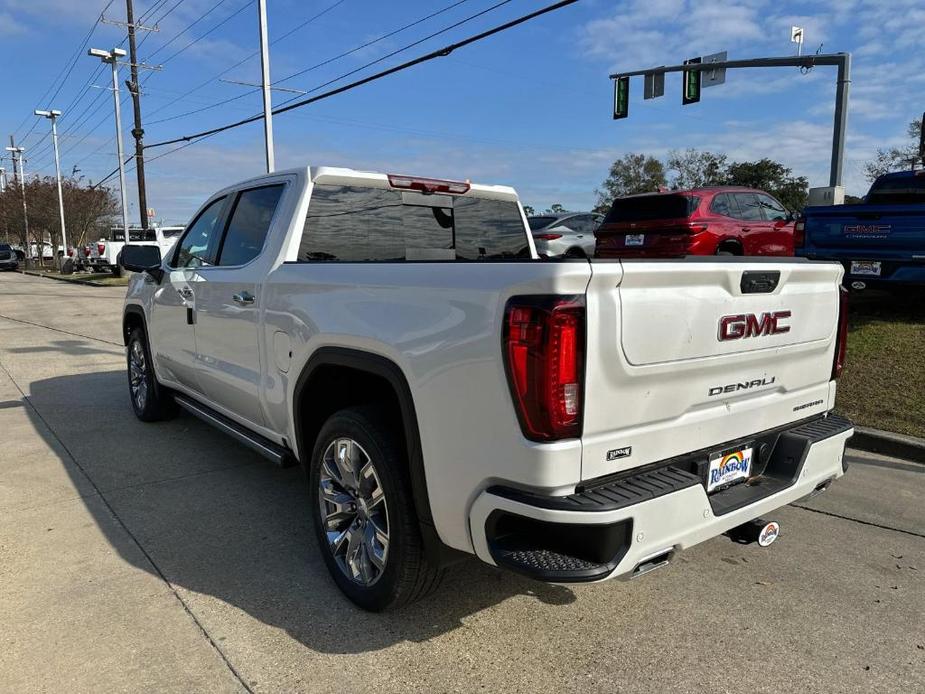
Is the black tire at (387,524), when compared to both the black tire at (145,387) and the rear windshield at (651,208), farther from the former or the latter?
the rear windshield at (651,208)

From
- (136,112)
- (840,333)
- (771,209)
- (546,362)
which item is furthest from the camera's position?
(136,112)

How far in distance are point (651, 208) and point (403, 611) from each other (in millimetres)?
9984

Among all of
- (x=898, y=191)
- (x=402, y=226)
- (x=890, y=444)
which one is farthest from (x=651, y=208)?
(x=402, y=226)

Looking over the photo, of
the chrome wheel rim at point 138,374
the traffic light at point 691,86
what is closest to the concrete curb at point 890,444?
the chrome wheel rim at point 138,374

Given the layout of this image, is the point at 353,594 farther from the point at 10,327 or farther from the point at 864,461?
the point at 10,327

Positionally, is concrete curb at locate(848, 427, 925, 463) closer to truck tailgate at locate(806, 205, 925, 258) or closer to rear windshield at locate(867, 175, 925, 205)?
truck tailgate at locate(806, 205, 925, 258)

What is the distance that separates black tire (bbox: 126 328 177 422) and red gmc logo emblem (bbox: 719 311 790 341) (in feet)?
15.3

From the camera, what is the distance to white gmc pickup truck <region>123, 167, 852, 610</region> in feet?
7.00

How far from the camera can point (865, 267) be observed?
25.2 ft

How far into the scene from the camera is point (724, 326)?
2.49m

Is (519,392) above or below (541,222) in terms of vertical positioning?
below

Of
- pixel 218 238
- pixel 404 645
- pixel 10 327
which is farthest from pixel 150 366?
pixel 10 327

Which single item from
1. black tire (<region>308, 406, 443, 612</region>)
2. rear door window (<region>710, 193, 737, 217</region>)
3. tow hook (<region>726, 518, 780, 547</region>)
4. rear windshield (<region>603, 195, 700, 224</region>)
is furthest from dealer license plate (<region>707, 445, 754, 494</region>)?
rear door window (<region>710, 193, 737, 217</region>)

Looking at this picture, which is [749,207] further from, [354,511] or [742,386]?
[354,511]
